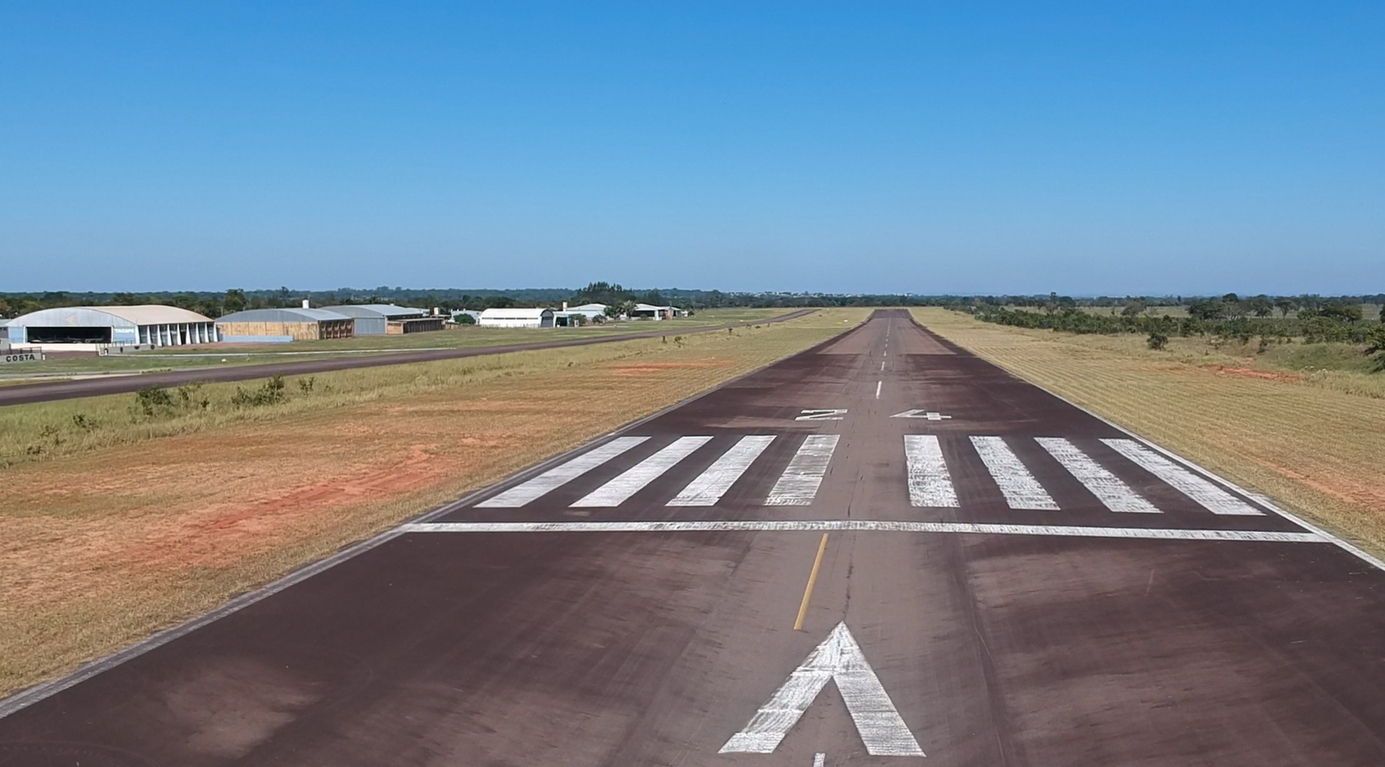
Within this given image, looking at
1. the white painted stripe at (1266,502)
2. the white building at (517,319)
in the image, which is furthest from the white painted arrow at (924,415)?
the white building at (517,319)

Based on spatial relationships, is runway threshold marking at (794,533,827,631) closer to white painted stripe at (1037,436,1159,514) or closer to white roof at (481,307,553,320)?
white painted stripe at (1037,436,1159,514)

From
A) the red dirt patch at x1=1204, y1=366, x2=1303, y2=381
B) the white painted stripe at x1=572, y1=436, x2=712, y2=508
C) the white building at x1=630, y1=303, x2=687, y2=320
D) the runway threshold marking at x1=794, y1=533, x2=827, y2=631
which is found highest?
the white building at x1=630, y1=303, x2=687, y2=320

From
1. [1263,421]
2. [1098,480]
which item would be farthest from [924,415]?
[1098,480]

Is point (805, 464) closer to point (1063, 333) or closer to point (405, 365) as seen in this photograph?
point (405, 365)

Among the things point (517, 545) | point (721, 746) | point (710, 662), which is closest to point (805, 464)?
point (517, 545)

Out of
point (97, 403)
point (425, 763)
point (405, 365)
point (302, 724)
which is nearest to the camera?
point (425, 763)

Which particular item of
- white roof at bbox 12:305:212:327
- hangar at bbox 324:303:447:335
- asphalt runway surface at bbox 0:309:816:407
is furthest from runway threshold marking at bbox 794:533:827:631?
hangar at bbox 324:303:447:335
